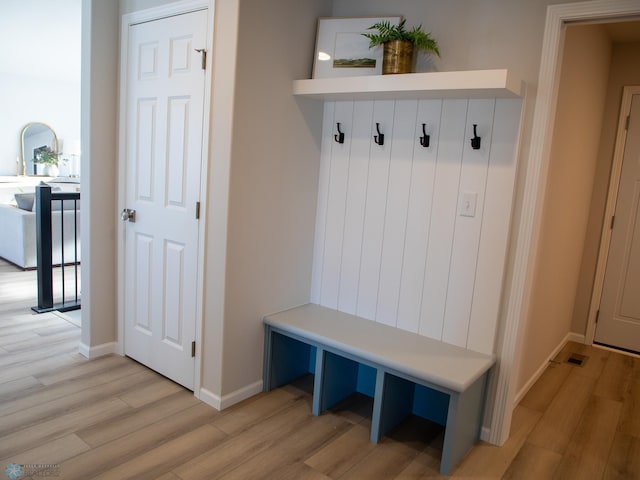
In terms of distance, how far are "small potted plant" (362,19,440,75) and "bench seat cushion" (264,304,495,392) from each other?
1335 mm

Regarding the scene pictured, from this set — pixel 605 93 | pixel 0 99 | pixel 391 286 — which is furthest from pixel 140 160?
pixel 0 99

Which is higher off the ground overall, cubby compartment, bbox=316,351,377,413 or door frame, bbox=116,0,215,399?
door frame, bbox=116,0,215,399

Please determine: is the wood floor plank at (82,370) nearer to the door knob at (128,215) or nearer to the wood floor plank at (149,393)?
the wood floor plank at (149,393)

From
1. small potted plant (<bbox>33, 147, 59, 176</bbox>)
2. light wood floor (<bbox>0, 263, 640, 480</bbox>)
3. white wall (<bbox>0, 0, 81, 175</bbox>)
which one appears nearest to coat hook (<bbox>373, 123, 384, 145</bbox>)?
light wood floor (<bbox>0, 263, 640, 480</bbox>)

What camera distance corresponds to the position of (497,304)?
233cm

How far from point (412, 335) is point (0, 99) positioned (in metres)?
9.28

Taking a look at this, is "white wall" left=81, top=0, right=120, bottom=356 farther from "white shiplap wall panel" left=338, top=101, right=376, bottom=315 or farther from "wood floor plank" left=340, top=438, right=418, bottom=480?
"wood floor plank" left=340, top=438, right=418, bottom=480

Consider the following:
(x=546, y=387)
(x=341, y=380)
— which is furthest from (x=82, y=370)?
(x=546, y=387)

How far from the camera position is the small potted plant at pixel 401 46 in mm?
2307

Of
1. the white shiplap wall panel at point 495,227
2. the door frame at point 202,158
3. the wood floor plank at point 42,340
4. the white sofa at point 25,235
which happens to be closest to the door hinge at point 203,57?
the door frame at point 202,158

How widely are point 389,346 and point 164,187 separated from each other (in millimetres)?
1492

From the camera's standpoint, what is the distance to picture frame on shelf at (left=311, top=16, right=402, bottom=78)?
2543 millimetres

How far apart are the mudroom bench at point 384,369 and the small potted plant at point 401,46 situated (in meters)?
1.35

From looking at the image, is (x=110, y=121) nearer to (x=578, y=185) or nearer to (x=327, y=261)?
(x=327, y=261)
